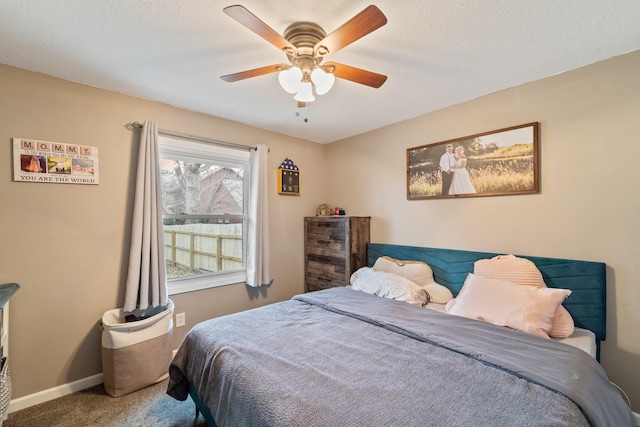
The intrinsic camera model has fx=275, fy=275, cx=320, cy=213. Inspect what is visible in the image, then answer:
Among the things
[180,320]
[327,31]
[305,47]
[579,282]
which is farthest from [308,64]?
[180,320]

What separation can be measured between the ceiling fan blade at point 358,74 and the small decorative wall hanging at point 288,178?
181 cm

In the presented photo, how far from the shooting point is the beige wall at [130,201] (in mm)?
1761

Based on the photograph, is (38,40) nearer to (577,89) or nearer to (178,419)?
(178,419)

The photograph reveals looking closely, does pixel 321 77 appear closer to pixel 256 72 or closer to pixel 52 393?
pixel 256 72

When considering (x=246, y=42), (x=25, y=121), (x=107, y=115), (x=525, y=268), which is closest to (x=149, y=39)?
(x=246, y=42)

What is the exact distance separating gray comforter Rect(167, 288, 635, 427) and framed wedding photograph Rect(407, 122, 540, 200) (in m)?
1.17

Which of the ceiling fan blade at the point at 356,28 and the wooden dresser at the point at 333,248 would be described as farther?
the wooden dresser at the point at 333,248

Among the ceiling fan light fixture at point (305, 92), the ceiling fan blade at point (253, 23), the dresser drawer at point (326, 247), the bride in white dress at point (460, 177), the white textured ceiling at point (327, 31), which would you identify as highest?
the white textured ceiling at point (327, 31)

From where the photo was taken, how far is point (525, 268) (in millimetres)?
1971

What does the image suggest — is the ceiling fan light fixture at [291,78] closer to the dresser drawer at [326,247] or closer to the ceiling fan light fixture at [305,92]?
the ceiling fan light fixture at [305,92]

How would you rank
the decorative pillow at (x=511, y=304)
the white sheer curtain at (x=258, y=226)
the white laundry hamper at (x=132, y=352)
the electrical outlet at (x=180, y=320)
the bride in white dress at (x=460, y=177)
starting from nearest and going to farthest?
the decorative pillow at (x=511, y=304), the white laundry hamper at (x=132, y=352), the bride in white dress at (x=460, y=177), the electrical outlet at (x=180, y=320), the white sheer curtain at (x=258, y=226)

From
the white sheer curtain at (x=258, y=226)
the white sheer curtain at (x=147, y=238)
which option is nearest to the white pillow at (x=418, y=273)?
the white sheer curtain at (x=258, y=226)

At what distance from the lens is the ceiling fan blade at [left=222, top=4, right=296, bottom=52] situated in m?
1.10

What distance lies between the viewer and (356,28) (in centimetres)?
122
